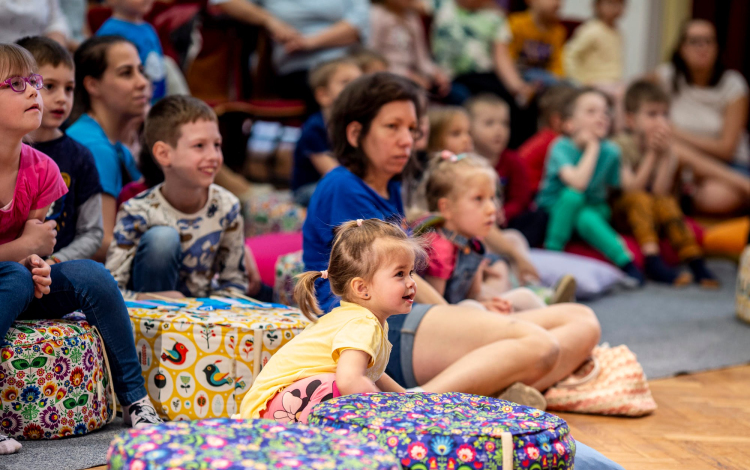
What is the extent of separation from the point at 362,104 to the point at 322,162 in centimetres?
135

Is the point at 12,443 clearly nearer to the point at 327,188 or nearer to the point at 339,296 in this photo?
the point at 339,296

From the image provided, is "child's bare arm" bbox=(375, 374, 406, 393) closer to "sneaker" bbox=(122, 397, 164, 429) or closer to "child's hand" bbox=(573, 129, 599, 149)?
"sneaker" bbox=(122, 397, 164, 429)

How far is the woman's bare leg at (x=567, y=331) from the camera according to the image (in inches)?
94.5

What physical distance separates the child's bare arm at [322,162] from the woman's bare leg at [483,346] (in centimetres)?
154

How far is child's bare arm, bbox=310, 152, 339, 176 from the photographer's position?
3.65 meters

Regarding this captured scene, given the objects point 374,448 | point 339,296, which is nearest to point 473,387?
point 339,296

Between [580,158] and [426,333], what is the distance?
2513mm

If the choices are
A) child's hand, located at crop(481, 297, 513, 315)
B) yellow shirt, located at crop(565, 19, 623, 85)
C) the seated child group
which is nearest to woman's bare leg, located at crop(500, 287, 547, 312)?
the seated child group

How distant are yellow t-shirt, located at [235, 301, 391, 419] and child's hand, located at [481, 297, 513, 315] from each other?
0.78 metres

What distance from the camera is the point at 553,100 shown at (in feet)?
15.2

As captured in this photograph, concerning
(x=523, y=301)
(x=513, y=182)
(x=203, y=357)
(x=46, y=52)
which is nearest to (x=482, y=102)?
(x=513, y=182)

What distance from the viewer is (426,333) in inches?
86.7

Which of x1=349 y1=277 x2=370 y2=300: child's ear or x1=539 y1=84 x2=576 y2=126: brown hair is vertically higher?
x1=539 y1=84 x2=576 y2=126: brown hair

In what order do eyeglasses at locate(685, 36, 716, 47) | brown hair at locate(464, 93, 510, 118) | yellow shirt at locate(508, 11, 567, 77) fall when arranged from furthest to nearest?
yellow shirt at locate(508, 11, 567, 77) < eyeglasses at locate(685, 36, 716, 47) < brown hair at locate(464, 93, 510, 118)
